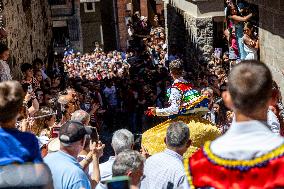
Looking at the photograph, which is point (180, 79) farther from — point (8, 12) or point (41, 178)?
point (8, 12)

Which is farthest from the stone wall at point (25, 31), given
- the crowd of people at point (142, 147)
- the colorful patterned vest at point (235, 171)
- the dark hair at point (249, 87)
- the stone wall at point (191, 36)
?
the dark hair at point (249, 87)

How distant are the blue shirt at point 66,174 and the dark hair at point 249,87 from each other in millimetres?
1999

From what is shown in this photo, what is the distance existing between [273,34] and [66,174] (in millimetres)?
5221

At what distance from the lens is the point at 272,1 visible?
905cm

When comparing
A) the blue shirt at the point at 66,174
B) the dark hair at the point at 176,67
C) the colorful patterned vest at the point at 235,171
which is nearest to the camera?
the colorful patterned vest at the point at 235,171

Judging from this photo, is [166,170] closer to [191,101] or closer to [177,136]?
[177,136]

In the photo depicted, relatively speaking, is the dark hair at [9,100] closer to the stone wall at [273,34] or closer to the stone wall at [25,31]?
the stone wall at [273,34]

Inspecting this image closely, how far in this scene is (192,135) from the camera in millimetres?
7508

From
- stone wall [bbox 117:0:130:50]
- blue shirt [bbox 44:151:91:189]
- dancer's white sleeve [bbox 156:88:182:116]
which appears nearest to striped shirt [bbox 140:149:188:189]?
blue shirt [bbox 44:151:91:189]

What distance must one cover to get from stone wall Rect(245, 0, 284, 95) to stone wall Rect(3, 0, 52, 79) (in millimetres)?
5294

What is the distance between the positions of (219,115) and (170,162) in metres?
4.47

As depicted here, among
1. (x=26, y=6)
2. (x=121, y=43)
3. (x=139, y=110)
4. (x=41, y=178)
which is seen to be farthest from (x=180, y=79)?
(x=121, y=43)

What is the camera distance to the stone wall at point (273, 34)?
877cm

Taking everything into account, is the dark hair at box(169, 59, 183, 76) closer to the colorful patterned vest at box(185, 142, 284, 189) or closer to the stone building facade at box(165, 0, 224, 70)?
the colorful patterned vest at box(185, 142, 284, 189)
